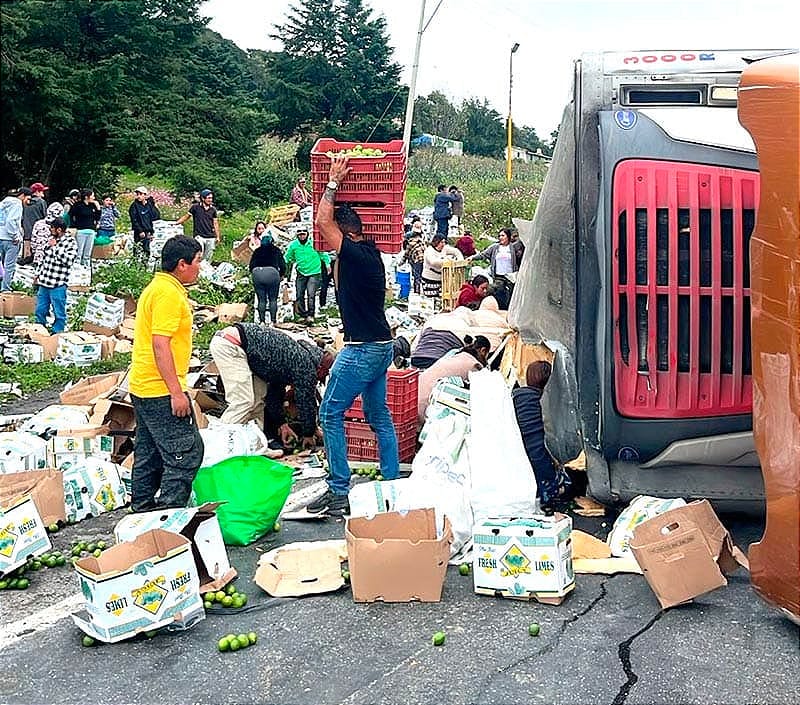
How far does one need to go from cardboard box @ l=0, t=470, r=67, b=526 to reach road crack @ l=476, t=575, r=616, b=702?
10.7 feet

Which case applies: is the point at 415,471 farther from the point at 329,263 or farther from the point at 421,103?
the point at 421,103

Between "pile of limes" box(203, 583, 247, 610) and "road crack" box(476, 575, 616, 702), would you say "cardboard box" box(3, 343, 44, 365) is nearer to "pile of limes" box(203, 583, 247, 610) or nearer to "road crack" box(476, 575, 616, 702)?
"pile of limes" box(203, 583, 247, 610)

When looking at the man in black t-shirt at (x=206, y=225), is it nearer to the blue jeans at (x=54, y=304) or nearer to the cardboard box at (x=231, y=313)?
the cardboard box at (x=231, y=313)

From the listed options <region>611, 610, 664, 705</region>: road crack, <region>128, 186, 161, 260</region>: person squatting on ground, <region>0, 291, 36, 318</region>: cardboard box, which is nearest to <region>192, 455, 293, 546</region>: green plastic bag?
<region>611, 610, 664, 705</region>: road crack

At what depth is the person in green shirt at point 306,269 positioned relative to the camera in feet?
55.1

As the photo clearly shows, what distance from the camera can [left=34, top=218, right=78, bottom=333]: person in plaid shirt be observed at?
12.6 m

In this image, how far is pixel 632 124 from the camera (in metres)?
5.38

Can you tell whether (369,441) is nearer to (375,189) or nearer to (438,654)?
(375,189)

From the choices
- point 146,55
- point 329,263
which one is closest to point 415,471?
point 146,55

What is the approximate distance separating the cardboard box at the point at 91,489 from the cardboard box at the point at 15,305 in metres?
8.24

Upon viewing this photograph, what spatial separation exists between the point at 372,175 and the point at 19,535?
301 cm

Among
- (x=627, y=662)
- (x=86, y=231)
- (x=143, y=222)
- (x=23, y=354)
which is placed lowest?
(x=627, y=662)

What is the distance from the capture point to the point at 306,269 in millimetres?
16797

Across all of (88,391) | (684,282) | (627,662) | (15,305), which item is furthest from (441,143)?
(627,662)
